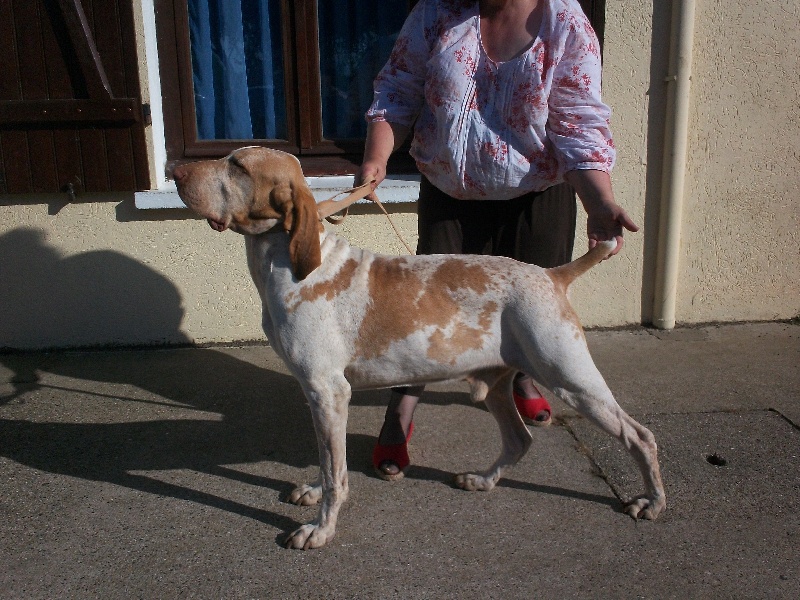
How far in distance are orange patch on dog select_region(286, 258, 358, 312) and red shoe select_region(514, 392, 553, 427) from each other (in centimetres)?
138

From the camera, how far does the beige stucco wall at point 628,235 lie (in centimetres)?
448

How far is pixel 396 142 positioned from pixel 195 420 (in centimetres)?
169

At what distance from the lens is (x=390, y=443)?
3.16 meters

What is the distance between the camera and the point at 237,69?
186 inches

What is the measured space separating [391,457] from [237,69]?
9.26ft

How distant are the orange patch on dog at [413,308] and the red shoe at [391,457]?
71 centimetres

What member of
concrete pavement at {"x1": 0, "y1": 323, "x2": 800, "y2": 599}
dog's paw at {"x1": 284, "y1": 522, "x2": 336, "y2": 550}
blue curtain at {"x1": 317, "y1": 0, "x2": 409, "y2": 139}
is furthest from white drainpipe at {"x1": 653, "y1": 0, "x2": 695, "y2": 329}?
dog's paw at {"x1": 284, "y1": 522, "x2": 336, "y2": 550}

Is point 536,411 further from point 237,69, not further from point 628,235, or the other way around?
point 237,69

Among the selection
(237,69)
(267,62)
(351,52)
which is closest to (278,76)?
(267,62)

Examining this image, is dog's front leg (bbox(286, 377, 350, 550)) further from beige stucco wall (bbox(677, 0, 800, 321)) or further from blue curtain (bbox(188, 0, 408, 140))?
beige stucco wall (bbox(677, 0, 800, 321))

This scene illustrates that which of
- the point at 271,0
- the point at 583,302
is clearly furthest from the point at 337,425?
the point at 271,0

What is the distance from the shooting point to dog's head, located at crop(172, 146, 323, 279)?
8.00ft

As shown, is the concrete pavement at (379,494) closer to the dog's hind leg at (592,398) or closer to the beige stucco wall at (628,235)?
the dog's hind leg at (592,398)

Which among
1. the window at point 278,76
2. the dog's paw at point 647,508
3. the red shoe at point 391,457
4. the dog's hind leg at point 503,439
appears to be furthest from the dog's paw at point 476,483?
the window at point 278,76
